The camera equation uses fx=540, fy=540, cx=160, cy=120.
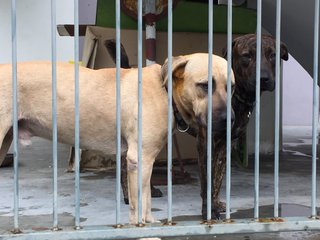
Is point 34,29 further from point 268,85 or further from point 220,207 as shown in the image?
point 268,85

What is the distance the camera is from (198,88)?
3.95m

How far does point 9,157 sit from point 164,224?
5.07 metres

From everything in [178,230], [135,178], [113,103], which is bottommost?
[178,230]

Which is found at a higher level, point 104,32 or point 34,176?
point 104,32

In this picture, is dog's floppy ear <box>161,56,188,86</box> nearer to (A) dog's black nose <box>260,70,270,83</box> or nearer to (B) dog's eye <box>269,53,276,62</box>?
(A) dog's black nose <box>260,70,270,83</box>

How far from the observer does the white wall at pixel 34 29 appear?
12.5 metres

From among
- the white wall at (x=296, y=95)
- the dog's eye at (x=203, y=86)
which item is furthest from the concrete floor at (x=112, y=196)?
the white wall at (x=296, y=95)

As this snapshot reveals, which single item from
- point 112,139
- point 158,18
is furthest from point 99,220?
point 158,18

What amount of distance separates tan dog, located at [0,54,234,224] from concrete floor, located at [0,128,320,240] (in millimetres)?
883

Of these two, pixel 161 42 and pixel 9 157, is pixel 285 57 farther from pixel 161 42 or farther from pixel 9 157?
pixel 9 157

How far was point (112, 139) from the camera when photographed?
14.0 ft

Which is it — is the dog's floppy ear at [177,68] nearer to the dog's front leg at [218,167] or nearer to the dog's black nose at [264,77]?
the dog's black nose at [264,77]

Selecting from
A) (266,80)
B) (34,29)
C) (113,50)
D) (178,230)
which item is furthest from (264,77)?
(34,29)

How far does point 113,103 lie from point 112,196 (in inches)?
82.3
